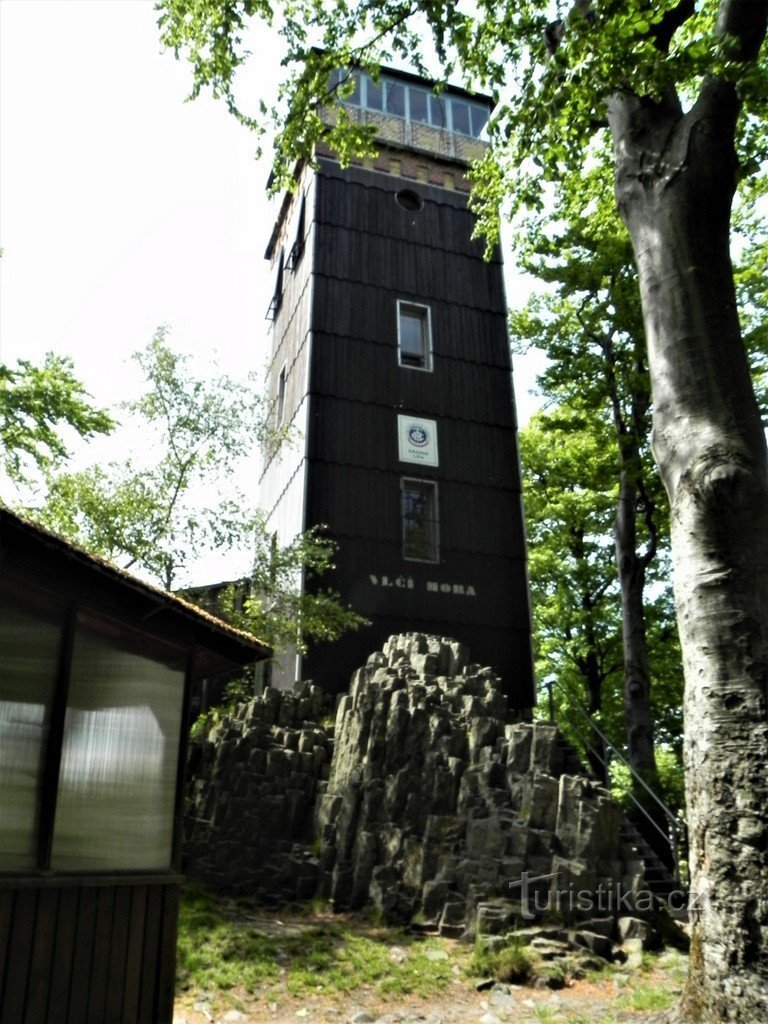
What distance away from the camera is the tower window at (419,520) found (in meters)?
22.6

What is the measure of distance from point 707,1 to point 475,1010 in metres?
12.2

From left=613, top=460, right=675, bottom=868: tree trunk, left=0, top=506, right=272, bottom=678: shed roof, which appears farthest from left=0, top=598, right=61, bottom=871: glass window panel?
left=613, top=460, right=675, bottom=868: tree trunk

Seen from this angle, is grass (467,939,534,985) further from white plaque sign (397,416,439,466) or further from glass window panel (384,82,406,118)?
glass window panel (384,82,406,118)

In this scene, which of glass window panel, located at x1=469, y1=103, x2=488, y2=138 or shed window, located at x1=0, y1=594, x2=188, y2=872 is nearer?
shed window, located at x1=0, y1=594, x2=188, y2=872

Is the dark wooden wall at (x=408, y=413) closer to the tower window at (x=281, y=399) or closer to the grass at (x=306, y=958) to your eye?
the tower window at (x=281, y=399)

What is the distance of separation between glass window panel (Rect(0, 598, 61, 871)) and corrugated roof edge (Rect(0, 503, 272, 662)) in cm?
59

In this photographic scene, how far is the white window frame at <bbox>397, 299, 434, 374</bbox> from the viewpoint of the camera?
24.6 metres

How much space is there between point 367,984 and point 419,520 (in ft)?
46.6

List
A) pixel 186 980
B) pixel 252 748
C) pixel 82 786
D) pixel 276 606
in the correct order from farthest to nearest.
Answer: pixel 276 606 < pixel 252 748 < pixel 186 980 < pixel 82 786

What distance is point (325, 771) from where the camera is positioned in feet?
54.6

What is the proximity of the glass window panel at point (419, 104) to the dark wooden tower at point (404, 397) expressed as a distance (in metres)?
0.07

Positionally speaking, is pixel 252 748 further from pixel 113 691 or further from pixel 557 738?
pixel 113 691

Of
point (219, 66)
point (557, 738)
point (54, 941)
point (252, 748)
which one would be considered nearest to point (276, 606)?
point (252, 748)

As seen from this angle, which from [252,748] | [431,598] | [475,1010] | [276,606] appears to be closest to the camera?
[475,1010]
